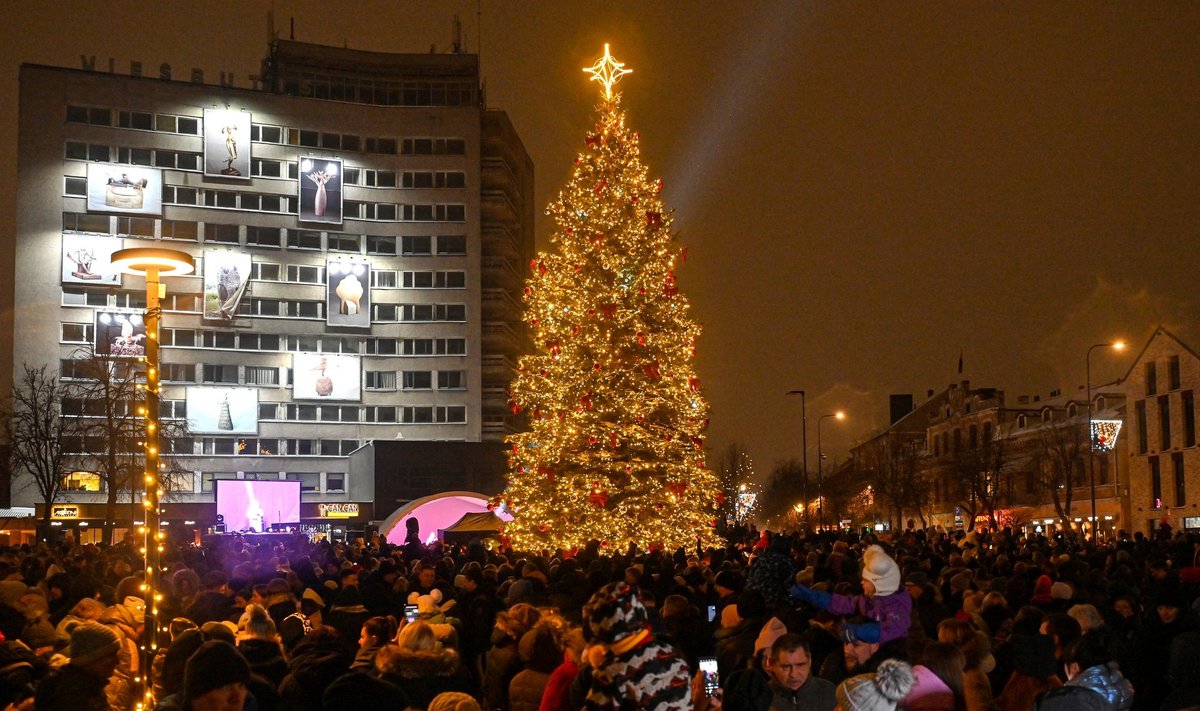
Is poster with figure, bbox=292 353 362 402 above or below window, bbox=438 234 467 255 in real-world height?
below

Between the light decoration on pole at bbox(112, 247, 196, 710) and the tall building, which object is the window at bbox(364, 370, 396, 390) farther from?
the light decoration on pole at bbox(112, 247, 196, 710)

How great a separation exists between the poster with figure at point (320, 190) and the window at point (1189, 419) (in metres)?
58.1

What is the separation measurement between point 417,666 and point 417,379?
8945 centimetres

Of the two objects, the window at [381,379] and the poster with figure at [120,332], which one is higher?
the poster with figure at [120,332]

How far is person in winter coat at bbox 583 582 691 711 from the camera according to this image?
18.1 ft

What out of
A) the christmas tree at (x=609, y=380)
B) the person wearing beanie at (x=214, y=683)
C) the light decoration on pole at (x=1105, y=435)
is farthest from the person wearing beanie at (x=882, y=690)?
the light decoration on pole at (x=1105, y=435)

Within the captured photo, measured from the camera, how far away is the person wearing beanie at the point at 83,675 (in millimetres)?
7207

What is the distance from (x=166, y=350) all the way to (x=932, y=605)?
85801mm

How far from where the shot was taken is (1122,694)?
7.84m

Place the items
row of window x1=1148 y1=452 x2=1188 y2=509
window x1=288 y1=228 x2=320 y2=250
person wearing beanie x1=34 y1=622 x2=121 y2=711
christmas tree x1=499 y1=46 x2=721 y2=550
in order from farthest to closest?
window x1=288 y1=228 x2=320 y2=250 < row of window x1=1148 y1=452 x2=1188 y2=509 < christmas tree x1=499 y1=46 x2=721 y2=550 < person wearing beanie x1=34 y1=622 x2=121 y2=711

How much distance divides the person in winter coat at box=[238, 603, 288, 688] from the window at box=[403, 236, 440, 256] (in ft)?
291

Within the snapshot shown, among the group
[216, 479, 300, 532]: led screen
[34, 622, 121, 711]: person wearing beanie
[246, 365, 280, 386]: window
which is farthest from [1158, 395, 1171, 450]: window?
[34, 622, 121, 711]: person wearing beanie

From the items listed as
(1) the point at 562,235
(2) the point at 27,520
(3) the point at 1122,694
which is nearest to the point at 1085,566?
(3) the point at 1122,694

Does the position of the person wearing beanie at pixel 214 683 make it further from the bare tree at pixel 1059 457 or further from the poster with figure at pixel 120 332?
the poster with figure at pixel 120 332
